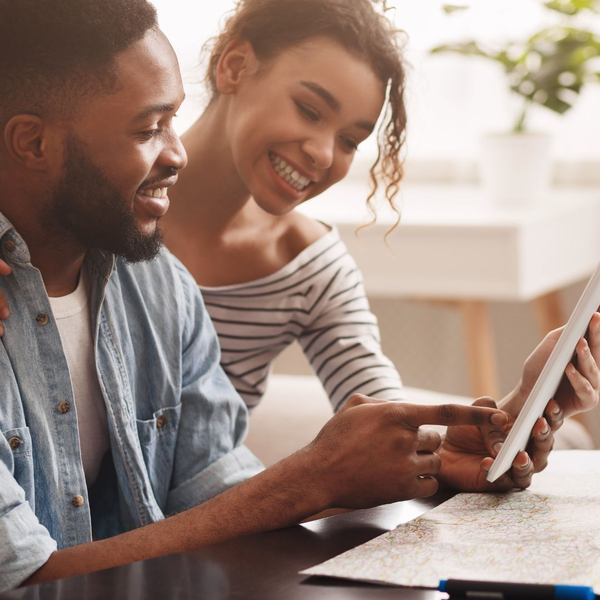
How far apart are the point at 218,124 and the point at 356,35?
0.58ft

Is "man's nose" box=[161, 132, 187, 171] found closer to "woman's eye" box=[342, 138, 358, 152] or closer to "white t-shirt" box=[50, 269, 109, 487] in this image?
"white t-shirt" box=[50, 269, 109, 487]

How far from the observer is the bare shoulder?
117 cm

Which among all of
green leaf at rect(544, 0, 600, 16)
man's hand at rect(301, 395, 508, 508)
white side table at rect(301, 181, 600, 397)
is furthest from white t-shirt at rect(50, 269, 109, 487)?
green leaf at rect(544, 0, 600, 16)

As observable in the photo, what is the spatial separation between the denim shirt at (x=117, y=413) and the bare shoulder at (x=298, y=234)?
0.64 feet

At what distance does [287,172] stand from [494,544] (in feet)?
1.66

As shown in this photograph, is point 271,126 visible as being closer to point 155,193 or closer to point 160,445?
point 155,193

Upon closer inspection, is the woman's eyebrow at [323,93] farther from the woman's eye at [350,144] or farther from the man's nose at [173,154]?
the man's nose at [173,154]

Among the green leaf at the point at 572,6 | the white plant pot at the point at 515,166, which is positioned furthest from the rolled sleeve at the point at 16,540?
the green leaf at the point at 572,6

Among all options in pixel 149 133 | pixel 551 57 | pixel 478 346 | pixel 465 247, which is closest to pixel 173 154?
pixel 149 133

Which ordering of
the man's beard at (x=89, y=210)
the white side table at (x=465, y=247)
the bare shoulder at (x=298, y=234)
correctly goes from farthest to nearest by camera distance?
the white side table at (x=465, y=247) < the bare shoulder at (x=298, y=234) < the man's beard at (x=89, y=210)

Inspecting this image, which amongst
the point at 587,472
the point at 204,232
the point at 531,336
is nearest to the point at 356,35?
the point at 204,232

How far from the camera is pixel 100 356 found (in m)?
0.88

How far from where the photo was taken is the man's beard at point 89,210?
0.81 metres

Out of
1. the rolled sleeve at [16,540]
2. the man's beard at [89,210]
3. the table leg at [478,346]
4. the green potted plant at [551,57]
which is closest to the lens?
the rolled sleeve at [16,540]
